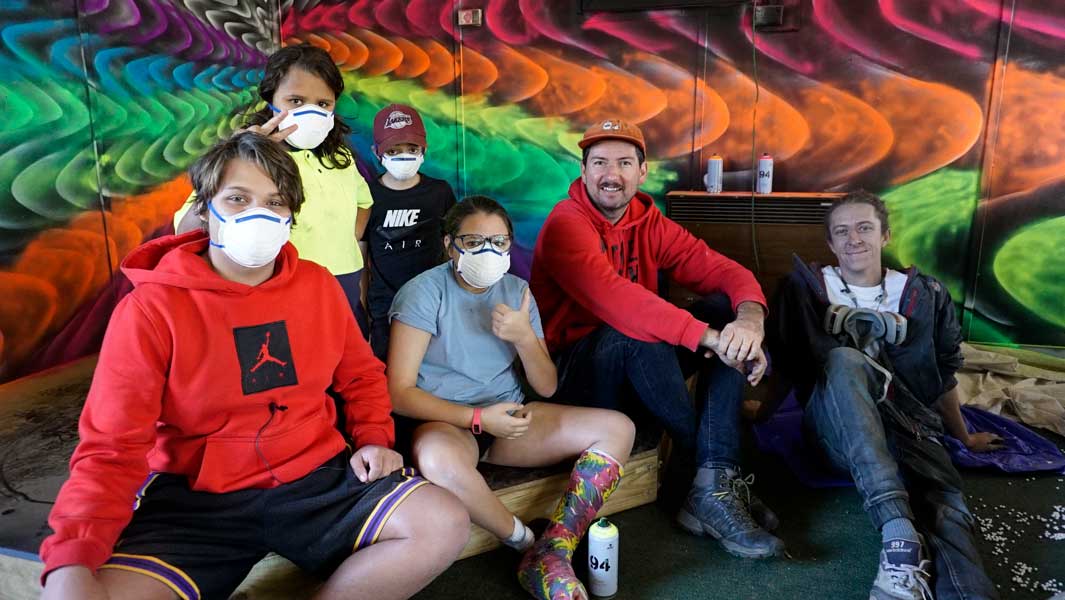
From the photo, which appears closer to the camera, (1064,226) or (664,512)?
(664,512)

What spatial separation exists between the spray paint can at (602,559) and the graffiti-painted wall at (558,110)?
99.0 inches

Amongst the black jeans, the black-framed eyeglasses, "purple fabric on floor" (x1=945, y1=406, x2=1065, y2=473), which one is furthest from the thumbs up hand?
"purple fabric on floor" (x1=945, y1=406, x2=1065, y2=473)

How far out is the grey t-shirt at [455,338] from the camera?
1.84m

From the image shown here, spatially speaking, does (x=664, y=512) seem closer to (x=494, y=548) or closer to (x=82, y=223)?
(x=494, y=548)

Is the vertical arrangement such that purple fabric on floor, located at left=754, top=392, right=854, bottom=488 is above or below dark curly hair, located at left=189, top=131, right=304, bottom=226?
below

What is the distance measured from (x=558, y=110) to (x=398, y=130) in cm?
181

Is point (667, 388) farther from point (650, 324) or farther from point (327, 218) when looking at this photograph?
point (327, 218)

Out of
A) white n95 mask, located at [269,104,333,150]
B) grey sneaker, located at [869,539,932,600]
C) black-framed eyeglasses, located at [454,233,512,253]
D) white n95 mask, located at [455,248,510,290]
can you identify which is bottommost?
grey sneaker, located at [869,539,932,600]

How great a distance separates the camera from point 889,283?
227 centimetres

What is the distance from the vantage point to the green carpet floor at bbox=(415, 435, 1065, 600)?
1802 millimetres

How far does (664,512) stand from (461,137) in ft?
9.67

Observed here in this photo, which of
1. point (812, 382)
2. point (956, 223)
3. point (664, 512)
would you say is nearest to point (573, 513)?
point (664, 512)

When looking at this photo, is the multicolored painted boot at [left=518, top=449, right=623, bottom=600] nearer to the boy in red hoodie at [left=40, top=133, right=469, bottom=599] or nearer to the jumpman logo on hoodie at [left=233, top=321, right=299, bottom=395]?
the boy in red hoodie at [left=40, top=133, right=469, bottom=599]

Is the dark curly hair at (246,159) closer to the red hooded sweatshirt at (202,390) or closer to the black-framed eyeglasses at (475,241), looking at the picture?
the red hooded sweatshirt at (202,390)
